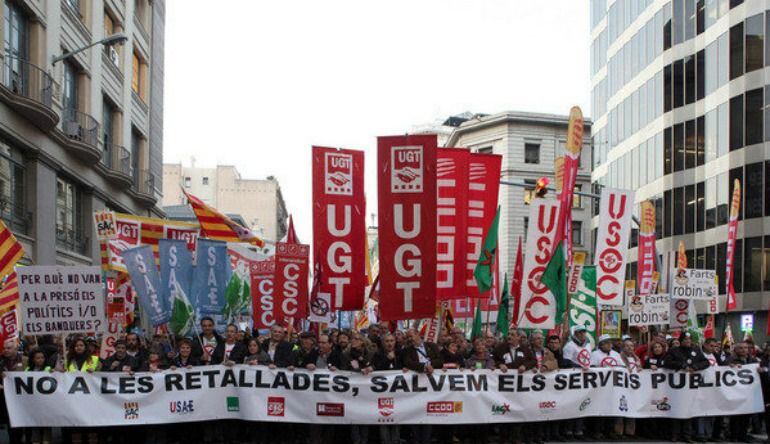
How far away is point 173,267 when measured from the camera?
16.4m

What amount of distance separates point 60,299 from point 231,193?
321ft

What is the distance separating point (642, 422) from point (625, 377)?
1.28 m

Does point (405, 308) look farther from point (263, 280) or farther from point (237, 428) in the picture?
point (263, 280)

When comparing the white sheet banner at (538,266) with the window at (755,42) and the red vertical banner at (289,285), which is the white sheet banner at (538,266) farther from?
the window at (755,42)

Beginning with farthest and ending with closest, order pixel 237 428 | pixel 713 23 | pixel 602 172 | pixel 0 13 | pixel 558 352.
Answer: pixel 602 172
pixel 713 23
pixel 0 13
pixel 558 352
pixel 237 428

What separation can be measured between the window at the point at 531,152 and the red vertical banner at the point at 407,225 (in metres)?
58.7

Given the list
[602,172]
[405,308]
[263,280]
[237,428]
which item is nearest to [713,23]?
[602,172]

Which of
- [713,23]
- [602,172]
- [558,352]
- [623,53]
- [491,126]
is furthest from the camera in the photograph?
[491,126]

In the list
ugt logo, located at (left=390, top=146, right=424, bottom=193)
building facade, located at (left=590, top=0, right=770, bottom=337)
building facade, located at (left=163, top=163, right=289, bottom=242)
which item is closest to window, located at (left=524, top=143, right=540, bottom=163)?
building facade, located at (left=590, top=0, right=770, bottom=337)

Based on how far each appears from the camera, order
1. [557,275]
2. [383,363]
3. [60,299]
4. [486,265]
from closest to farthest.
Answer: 1. [60,299]
2. [383,363]
3. [557,275]
4. [486,265]

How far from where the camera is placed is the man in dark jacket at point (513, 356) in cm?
1378

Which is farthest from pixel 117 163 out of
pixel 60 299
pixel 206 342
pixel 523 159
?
pixel 523 159

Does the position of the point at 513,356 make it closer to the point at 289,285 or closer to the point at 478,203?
the point at 478,203

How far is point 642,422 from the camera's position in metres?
14.9
